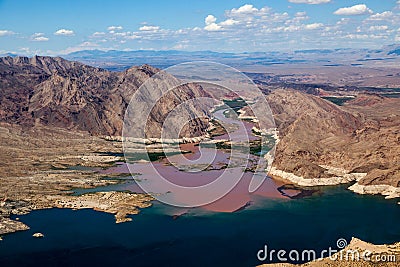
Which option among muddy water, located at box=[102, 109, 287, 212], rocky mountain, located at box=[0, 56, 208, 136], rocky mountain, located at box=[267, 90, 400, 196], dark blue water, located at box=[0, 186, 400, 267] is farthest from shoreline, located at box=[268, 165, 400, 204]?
rocky mountain, located at box=[0, 56, 208, 136]

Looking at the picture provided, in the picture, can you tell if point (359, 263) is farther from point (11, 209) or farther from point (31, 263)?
point (11, 209)

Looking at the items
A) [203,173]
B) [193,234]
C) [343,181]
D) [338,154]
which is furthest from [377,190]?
[193,234]

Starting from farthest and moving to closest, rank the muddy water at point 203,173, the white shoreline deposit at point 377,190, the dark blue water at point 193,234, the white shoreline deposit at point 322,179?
the white shoreline deposit at point 322,179 → the white shoreline deposit at point 377,190 → the muddy water at point 203,173 → the dark blue water at point 193,234

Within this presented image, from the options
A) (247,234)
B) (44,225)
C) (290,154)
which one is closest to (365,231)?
(247,234)

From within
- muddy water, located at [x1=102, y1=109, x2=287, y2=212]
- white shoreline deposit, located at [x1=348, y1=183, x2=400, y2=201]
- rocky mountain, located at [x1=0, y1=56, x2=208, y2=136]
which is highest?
rocky mountain, located at [x1=0, y1=56, x2=208, y2=136]

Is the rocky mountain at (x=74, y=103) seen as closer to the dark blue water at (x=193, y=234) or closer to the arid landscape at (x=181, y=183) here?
the arid landscape at (x=181, y=183)

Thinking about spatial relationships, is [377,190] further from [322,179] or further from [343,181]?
[322,179]

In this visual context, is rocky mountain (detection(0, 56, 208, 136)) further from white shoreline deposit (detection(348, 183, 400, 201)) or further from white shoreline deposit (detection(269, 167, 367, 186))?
white shoreline deposit (detection(348, 183, 400, 201))

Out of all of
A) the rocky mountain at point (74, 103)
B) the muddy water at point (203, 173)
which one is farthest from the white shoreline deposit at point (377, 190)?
the rocky mountain at point (74, 103)
